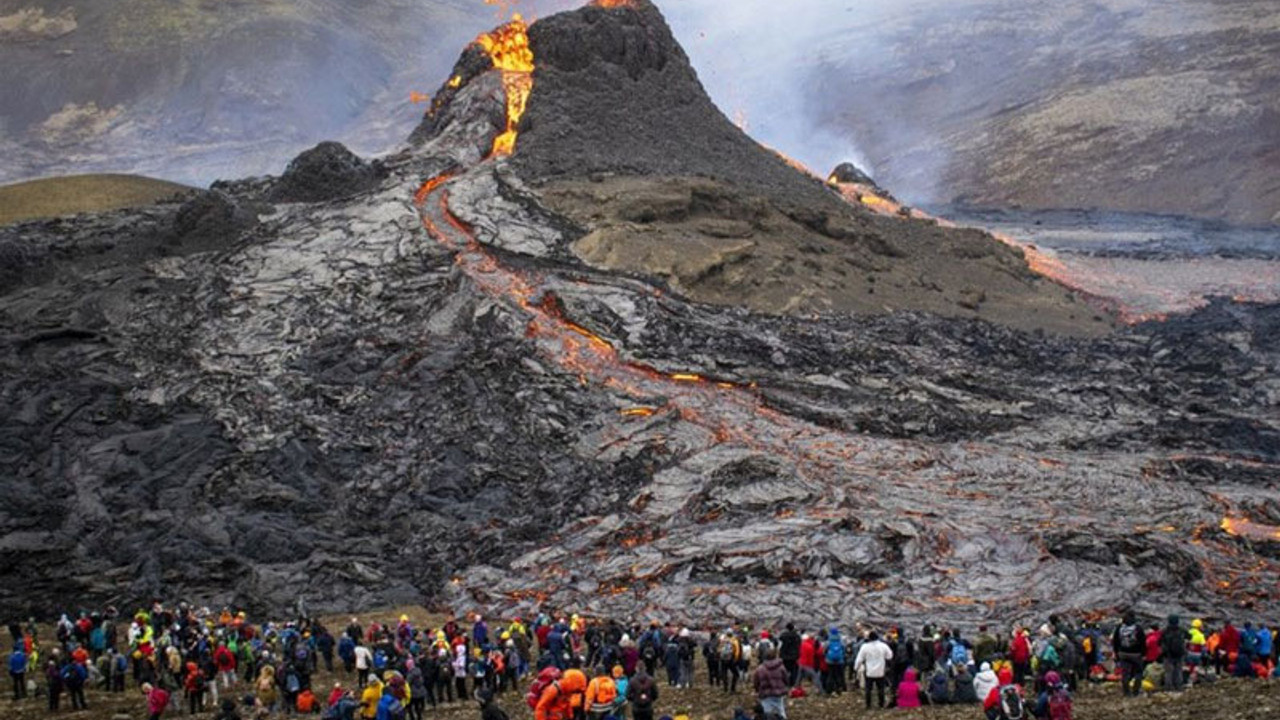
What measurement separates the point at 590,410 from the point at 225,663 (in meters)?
21.3

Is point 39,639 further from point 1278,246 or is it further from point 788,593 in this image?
point 1278,246

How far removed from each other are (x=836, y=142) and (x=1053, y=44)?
29.1 m

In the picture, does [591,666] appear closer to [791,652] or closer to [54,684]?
[791,652]

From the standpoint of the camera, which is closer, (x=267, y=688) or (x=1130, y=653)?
(x=1130, y=653)

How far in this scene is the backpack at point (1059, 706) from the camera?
21.4 metres

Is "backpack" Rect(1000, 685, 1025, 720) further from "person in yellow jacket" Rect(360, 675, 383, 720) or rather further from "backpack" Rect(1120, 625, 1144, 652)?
"person in yellow jacket" Rect(360, 675, 383, 720)

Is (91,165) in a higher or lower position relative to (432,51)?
lower

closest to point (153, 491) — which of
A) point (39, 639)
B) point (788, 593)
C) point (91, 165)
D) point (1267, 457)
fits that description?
point (39, 639)

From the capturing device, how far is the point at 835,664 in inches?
1110

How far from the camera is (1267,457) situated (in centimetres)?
5038

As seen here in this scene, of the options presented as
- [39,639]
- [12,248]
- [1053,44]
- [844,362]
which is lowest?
[39,639]

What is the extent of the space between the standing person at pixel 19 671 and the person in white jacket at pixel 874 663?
1816 cm

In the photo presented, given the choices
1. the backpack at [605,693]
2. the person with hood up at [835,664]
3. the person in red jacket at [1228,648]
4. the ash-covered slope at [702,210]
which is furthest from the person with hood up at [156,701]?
the ash-covered slope at [702,210]

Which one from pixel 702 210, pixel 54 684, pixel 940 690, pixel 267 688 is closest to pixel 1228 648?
pixel 940 690
